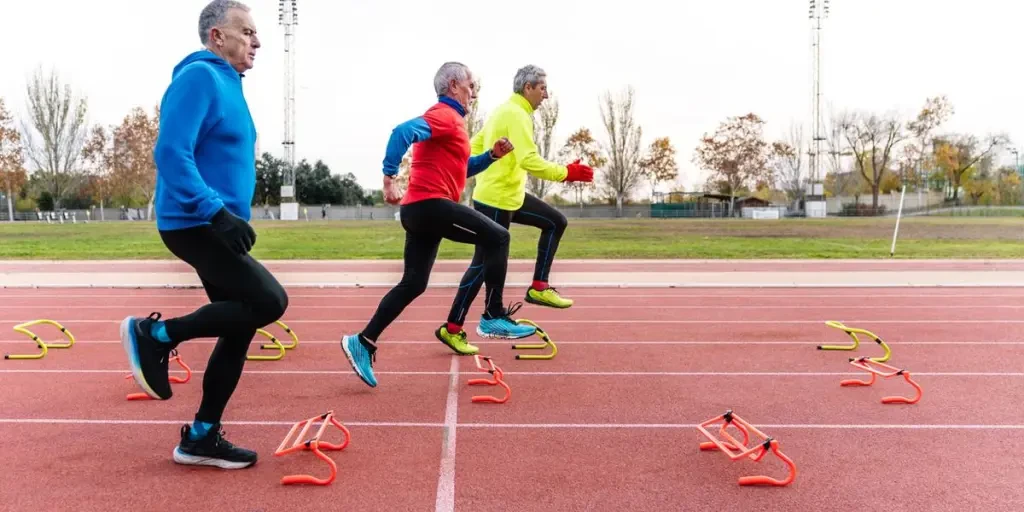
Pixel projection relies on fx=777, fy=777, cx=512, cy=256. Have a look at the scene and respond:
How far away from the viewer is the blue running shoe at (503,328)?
20.9 ft

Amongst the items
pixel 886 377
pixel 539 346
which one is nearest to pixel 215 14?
pixel 539 346

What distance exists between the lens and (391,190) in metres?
4.62

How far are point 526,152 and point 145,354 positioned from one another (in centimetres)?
349

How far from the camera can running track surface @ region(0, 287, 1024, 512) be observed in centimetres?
317

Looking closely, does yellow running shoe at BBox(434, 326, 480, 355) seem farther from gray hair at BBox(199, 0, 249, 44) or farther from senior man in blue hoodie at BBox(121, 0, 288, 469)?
gray hair at BBox(199, 0, 249, 44)

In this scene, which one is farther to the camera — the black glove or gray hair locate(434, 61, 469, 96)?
gray hair locate(434, 61, 469, 96)

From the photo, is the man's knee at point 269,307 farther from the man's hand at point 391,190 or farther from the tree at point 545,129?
the tree at point 545,129

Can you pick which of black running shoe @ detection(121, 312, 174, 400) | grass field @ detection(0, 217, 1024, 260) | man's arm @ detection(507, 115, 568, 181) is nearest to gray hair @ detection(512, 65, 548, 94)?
man's arm @ detection(507, 115, 568, 181)

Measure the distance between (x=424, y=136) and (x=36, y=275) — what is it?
12375 mm

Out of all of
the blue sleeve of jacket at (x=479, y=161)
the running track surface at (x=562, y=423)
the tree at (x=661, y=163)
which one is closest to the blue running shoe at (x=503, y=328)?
the running track surface at (x=562, y=423)

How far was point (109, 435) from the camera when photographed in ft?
13.2

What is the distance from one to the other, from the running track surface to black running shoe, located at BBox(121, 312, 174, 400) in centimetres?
42

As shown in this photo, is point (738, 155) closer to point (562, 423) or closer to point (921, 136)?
point (921, 136)

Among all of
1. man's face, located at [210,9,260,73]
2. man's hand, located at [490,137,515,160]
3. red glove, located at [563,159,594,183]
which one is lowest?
red glove, located at [563,159,594,183]
